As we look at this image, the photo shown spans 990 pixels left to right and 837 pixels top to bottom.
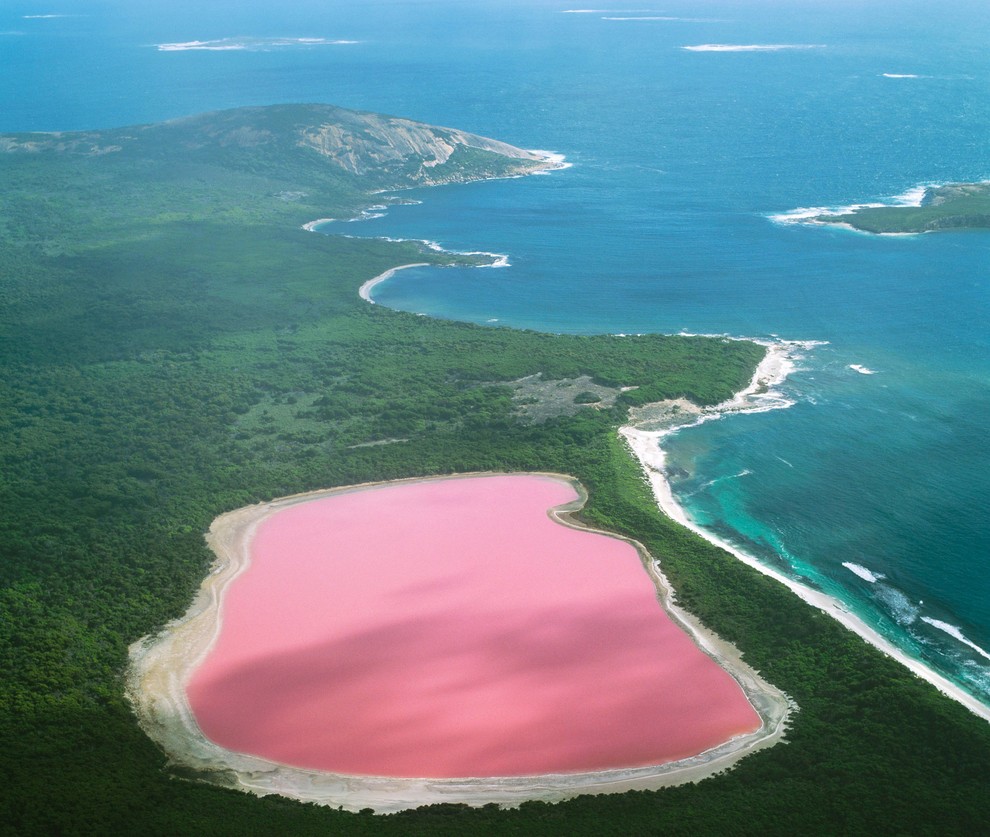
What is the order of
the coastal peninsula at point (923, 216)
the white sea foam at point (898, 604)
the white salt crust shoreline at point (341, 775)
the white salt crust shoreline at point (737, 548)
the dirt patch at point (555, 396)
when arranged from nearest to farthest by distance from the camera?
the white salt crust shoreline at point (341, 775)
the white salt crust shoreline at point (737, 548)
the white sea foam at point (898, 604)
the dirt patch at point (555, 396)
the coastal peninsula at point (923, 216)

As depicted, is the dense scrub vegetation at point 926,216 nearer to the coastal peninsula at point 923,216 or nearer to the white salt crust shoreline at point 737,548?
the coastal peninsula at point 923,216

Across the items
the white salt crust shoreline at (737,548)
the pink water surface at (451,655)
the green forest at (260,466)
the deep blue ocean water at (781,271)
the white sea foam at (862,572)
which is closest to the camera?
the green forest at (260,466)

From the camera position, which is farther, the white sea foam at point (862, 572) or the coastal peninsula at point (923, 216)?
the coastal peninsula at point (923, 216)

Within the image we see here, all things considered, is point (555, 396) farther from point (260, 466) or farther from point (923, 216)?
point (923, 216)

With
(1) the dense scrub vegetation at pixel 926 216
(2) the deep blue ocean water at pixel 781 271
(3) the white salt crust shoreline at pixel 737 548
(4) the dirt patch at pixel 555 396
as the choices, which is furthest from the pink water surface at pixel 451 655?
(1) the dense scrub vegetation at pixel 926 216

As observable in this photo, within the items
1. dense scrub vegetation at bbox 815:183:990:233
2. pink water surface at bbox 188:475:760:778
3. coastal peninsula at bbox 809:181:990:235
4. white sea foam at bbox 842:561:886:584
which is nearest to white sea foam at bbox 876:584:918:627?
white sea foam at bbox 842:561:886:584

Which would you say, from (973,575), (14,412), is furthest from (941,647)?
(14,412)

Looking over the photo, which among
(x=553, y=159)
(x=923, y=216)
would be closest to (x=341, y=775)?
(x=923, y=216)
